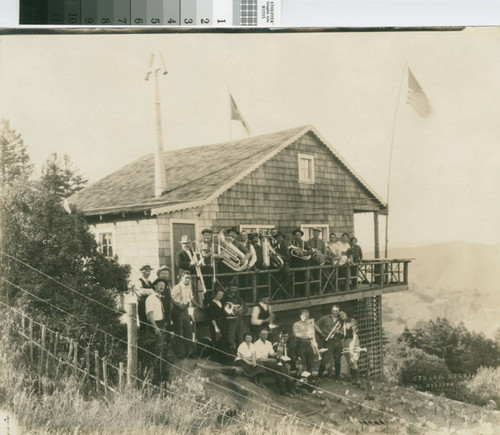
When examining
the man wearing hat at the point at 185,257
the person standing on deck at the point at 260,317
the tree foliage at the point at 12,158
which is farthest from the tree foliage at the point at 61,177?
the person standing on deck at the point at 260,317

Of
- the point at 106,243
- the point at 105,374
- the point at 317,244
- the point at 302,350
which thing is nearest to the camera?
the point at 105,374

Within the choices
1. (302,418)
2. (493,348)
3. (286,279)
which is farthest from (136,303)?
(493,348)

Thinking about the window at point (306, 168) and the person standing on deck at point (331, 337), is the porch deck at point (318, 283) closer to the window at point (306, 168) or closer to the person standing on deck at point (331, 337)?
the person standing on deck at point (331, 337)

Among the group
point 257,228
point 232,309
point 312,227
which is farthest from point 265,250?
point 232,309

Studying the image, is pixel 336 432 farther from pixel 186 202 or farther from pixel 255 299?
pixel 186 202

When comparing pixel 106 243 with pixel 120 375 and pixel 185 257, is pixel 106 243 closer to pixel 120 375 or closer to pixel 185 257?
pixel 185 257

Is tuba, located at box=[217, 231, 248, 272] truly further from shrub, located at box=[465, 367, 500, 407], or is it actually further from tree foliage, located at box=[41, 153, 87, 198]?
shrub, located at box=[465, 367, 500, 407]
